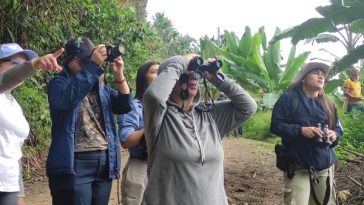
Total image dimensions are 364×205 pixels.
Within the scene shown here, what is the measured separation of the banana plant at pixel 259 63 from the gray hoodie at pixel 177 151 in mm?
A: 10530

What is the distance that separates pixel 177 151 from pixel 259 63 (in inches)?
441

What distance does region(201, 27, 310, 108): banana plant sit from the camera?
43.3 ft

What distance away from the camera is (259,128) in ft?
39.8

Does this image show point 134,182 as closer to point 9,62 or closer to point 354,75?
point 9,62

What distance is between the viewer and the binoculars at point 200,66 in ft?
8.30

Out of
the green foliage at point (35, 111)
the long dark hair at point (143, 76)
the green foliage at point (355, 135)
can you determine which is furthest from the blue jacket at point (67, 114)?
the green foliage at point (35, 111)

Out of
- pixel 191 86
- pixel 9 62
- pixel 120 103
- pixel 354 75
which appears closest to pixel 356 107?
pixel 354 75

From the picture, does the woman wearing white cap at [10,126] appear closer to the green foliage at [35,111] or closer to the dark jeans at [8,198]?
the dark jeans at [8,198]

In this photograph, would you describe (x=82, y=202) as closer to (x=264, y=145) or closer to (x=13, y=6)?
(x=13, y=6)

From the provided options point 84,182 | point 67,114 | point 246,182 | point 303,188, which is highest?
point 67,114

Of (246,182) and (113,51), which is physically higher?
(113,51)

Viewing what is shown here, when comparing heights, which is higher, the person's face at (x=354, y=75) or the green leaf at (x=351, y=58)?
the green leaf at (x=351, y=58)

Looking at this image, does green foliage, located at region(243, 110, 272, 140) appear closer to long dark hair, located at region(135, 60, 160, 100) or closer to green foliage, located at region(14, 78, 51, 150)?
green foliage, located at region(14, 78, 51, 150)

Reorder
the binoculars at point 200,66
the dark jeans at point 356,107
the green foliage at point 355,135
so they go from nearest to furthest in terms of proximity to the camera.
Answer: the binoculars at point 200,66 → the green foliage at point 355,135 → the dark jeans at point 356,107
